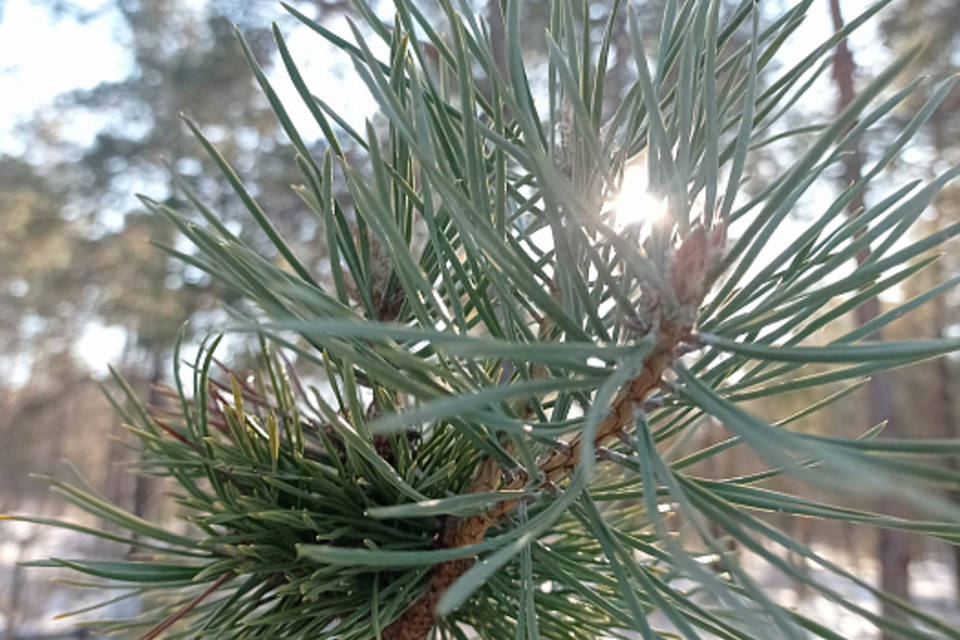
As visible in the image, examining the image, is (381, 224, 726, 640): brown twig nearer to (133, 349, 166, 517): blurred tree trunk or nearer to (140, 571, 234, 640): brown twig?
(140, 571, 234, 640): brown twig

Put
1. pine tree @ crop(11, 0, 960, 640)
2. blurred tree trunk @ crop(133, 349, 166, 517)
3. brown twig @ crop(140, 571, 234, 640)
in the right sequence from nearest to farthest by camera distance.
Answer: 1. pine tree @ crop(11, 0, 960, 640)
2. brown twig @ crop(140, 571, 234, 640)
3. blurred tree trunk @ crop(133, 349, 166, 517)

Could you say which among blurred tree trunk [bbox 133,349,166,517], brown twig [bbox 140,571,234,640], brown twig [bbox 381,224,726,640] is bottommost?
brown twig [bbox 140,571,234,640]

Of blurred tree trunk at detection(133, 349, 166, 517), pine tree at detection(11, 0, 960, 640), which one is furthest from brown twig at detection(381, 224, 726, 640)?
blurred tree trunk at detection(133, 349, 166, 517)

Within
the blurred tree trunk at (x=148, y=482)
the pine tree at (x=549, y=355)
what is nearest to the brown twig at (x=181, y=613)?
the pine tree at (x=549, y=355)

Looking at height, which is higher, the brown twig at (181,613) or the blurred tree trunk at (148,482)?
the blurred tree trunk at (148,482)

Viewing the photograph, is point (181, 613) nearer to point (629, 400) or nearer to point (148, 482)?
point (629, 400)

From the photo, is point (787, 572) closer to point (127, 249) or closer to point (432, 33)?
point (432, 33)

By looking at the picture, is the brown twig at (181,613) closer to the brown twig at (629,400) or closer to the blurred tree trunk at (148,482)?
the brown twig at (629,400)

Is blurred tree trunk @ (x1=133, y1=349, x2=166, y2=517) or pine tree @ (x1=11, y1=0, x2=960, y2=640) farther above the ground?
blurred tree trunk @ (x1=133, y1=349, x2=166, y2=517)

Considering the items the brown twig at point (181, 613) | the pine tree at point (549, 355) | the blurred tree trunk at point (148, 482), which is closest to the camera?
the pine tree at point (549, 355)
